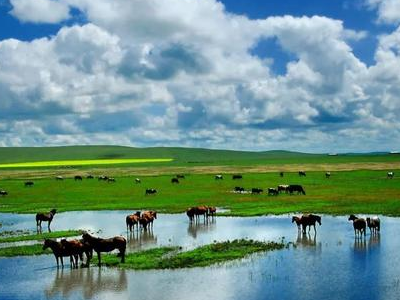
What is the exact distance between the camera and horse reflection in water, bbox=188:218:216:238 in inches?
1314

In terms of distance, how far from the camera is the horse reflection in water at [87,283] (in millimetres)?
19391

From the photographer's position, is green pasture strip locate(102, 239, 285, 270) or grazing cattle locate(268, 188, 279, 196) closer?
green pasture strip locate(102, 239, 285, 270)

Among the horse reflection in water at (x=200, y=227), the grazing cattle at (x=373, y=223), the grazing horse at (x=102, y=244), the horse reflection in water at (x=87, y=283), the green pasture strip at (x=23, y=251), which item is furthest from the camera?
the horse reflection in water at (x=200, y=227)

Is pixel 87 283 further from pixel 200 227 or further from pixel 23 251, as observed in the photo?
pixel 200 227

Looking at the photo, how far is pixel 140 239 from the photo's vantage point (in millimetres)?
31438

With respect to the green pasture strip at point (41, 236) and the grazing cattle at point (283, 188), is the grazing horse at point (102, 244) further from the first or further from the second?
the grazing cattle at point (283, 188)

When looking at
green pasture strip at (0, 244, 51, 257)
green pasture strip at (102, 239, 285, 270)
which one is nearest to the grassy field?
green pasture strip at (102, 239, 285, 270)

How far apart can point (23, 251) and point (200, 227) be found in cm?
1257

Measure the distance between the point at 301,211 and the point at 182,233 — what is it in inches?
519

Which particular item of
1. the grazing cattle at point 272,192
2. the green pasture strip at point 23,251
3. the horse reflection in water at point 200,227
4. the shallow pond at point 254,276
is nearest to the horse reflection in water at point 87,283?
the shallow pond at point 254,276

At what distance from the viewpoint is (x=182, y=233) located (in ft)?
108

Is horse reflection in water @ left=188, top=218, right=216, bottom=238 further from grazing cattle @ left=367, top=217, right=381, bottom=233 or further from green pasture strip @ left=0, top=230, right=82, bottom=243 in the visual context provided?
grazing cattle @ left=367, top=217, right=381, bottom=233

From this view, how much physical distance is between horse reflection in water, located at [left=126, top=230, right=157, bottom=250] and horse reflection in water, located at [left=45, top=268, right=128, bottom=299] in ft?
19.7

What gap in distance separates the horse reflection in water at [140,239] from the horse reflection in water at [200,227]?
263 cm
